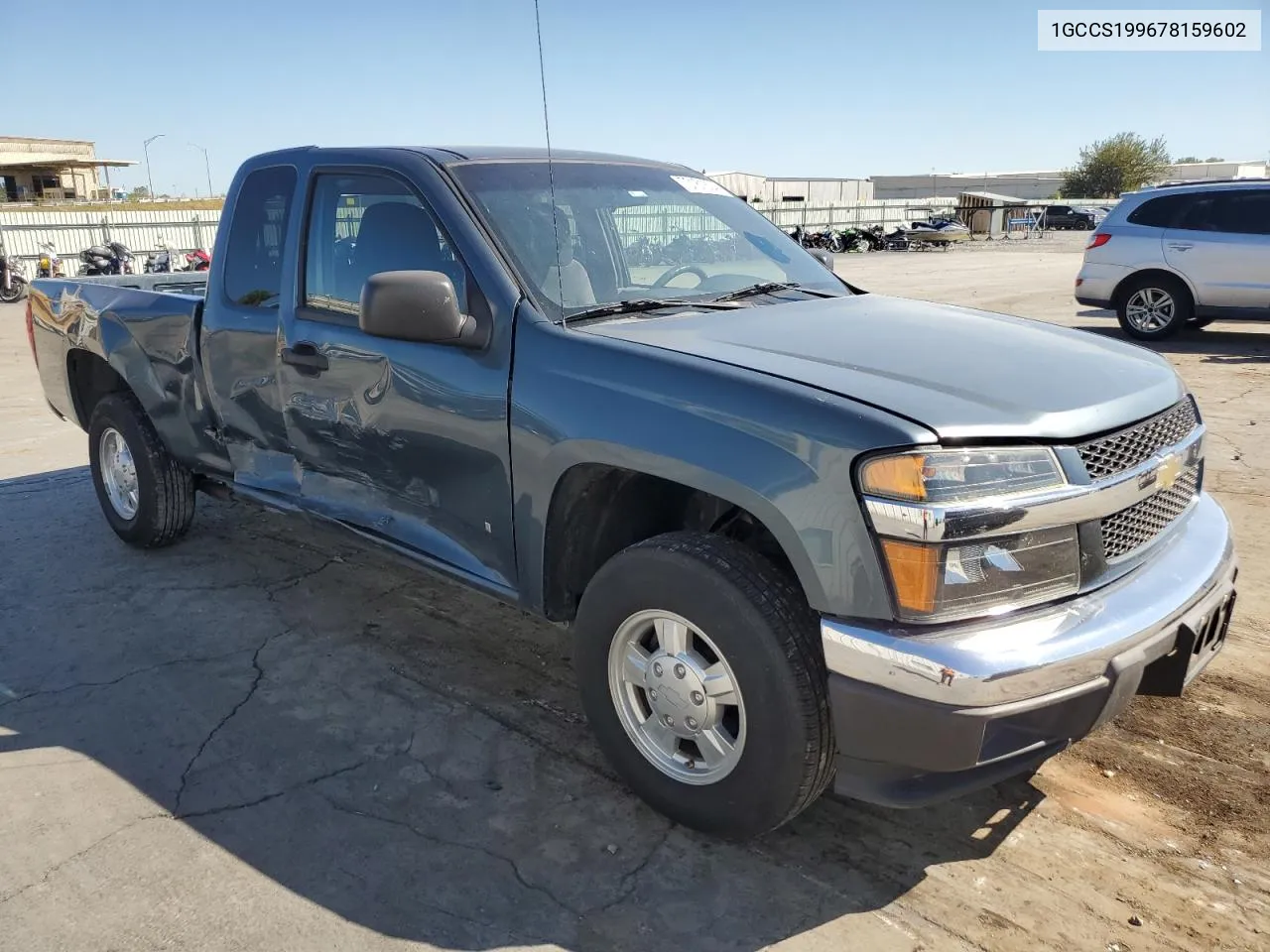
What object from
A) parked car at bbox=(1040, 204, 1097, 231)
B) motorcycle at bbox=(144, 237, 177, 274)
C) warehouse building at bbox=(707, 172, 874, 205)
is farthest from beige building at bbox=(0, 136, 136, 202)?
parked car at bbox=(1040, 204, 1097, 231)

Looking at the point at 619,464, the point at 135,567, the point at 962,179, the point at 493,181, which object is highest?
the point at 962,179

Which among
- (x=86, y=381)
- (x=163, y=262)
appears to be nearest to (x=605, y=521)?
(x=86, y=381)

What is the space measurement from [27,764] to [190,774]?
584 millimetres

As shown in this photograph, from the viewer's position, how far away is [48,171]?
70.8 metres

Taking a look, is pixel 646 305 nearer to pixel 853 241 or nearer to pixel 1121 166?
pixel 853 241

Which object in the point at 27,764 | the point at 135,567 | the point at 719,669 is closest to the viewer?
the point at 719,669

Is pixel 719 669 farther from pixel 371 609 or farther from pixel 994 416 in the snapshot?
pixel 371 609

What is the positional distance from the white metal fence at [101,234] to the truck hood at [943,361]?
22794 mm

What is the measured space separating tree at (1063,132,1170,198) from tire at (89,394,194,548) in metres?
90.0

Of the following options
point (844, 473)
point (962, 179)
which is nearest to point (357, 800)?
point (844, 473)

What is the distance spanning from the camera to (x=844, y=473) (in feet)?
7.68

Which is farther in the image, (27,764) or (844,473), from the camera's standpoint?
(27,764)

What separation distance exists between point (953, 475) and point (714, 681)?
851 mm

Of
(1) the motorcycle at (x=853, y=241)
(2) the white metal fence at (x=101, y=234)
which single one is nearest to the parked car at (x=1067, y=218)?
(1) the motorcycle at (x=853, y=241)
